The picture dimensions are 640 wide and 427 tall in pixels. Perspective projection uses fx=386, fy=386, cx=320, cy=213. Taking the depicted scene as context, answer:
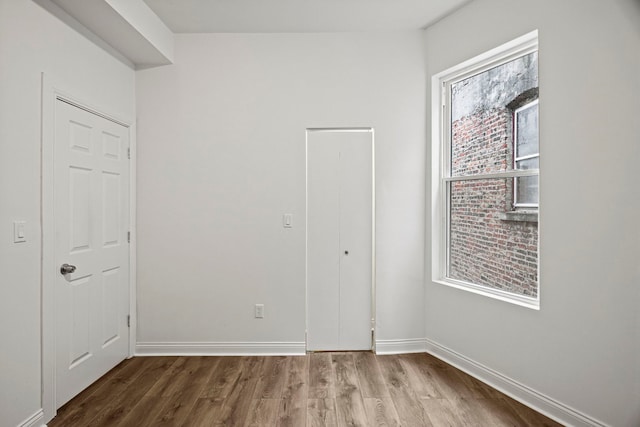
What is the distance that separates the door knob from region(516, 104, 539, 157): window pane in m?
3.02

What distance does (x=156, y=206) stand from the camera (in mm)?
3330

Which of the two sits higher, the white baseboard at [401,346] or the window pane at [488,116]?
the window pane at [488,116]

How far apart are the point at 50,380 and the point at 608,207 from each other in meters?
3.29

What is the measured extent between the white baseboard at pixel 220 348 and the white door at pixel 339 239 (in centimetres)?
19

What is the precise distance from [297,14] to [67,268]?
2436 mm

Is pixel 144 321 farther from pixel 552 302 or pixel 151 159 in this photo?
pixel 552 302

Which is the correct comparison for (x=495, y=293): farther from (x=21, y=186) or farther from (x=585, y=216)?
(x=21, y=186)

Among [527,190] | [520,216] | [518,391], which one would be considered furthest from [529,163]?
[518,391]

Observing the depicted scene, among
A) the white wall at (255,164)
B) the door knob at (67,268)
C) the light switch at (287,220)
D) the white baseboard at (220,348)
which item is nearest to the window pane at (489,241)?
the white wall at (255,164)

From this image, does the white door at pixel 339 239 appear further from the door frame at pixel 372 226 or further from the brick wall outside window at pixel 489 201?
the brick wall outside window at pixel 489 201

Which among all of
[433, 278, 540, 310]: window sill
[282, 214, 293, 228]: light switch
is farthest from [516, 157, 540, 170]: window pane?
[282, 214, 293, 228]: light switch

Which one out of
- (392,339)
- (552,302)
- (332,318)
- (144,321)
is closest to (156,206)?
(144,321)

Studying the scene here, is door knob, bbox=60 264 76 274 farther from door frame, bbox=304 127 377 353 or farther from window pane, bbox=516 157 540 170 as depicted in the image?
window pane, bbox=516 157 540 170

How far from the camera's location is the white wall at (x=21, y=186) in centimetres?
197
